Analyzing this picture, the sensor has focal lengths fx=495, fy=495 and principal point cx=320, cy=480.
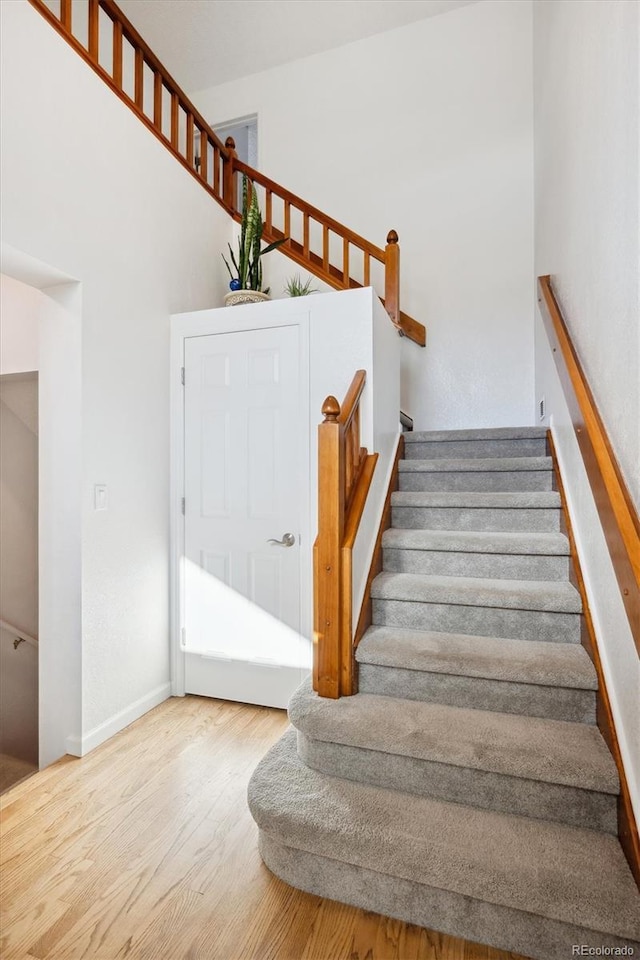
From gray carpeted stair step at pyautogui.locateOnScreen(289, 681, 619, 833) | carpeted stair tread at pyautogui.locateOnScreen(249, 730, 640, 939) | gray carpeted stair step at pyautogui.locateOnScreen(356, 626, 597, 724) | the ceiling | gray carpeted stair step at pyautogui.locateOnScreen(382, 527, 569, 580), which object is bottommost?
carpeted stair tread at pyautogui.locateOnScreen(249, 730, 640, 939)

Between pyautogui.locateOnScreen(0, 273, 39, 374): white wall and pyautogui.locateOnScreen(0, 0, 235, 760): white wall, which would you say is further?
pyautogui.locateOnScreen(0, 273, 39, 374): white wall

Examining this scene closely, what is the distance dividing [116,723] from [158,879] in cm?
97

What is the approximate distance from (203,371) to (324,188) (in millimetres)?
2570

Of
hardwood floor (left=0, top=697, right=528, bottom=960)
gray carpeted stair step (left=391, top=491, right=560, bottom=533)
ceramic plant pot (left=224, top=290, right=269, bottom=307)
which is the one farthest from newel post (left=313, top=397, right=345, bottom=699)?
ceramic plant pot (left=224, top=290, right=269, bottom=307)

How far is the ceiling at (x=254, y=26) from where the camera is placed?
12.1 feet

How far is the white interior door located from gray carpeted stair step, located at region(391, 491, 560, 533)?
60cm

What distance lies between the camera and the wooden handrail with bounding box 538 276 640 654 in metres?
1.23

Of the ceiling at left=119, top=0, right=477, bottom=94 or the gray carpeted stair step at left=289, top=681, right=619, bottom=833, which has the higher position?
the ceiling at left=119, top=0, right=477, bottom=94

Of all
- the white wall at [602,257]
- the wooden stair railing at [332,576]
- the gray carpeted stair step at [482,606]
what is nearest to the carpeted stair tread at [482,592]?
the gray carpeted stair step at [482,606]

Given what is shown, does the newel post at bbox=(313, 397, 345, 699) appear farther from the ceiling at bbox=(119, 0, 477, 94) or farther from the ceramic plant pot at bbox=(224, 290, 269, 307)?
the ceiling at bbox=(119, 0, 477, 94)

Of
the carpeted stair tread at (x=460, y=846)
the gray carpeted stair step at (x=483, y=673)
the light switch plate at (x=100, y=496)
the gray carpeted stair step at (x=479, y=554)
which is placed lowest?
the carpeted stair tread at (x=460, y=846)

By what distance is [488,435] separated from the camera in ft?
9.93

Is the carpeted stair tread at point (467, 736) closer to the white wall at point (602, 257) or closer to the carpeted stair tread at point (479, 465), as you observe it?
the white wall at point (602, 257)

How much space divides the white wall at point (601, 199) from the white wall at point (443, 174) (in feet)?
3.51
